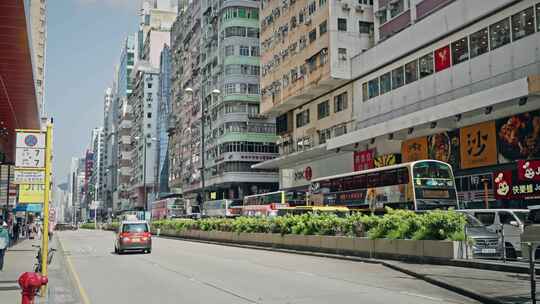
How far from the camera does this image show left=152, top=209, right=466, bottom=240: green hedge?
60.0 feet

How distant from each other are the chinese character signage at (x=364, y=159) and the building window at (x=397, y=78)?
245 inches

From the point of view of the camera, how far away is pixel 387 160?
43.8m

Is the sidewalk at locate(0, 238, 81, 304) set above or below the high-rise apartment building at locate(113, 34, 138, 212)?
below

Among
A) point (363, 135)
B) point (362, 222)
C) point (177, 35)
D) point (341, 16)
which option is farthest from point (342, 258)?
point (177, 35)

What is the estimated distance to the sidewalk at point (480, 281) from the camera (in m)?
11.4

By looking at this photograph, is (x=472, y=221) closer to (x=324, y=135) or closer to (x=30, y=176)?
(x=30, y=176)

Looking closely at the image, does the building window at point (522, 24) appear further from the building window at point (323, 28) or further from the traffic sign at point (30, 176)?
the traffic sign at point (30, 176)

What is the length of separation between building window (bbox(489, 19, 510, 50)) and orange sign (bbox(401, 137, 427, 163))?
9.34 metres

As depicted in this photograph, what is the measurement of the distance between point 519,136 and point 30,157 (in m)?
27.1

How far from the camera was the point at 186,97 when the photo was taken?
94.9 meters

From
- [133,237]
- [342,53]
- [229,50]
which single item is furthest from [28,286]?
[229,50]

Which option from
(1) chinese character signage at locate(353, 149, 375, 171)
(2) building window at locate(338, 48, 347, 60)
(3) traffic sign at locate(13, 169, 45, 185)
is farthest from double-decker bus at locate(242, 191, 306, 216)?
(3) traffic sign at locate(13, 169, 45, 185)

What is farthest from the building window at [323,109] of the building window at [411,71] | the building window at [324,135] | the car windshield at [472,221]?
the car windshield at [472,221]

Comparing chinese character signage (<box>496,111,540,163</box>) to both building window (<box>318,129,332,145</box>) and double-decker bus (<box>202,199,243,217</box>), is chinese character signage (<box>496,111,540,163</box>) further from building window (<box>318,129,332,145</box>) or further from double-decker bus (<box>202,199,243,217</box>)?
double-decker bus (<box>202,199,243,217</box>)
